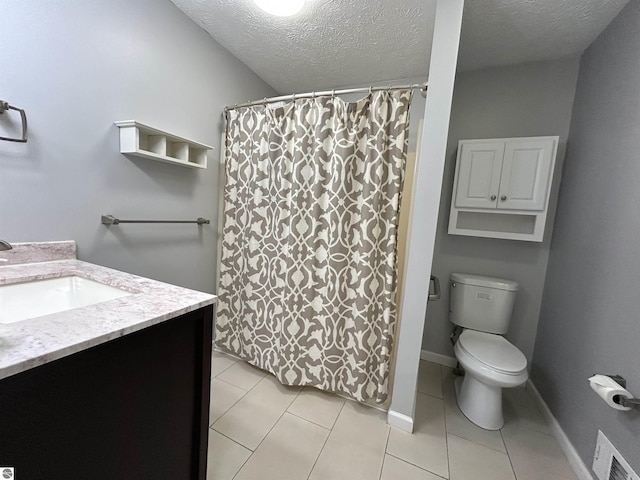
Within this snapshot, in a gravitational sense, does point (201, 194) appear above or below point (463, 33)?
below

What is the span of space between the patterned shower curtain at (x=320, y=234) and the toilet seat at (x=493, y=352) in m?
0.54

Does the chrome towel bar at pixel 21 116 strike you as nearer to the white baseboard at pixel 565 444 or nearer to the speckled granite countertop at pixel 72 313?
the speckled granite countertop at pixel 72 313

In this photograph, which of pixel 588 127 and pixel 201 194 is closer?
pixel 588 127

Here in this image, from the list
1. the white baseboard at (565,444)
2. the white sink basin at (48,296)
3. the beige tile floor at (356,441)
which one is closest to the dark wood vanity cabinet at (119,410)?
the white sink basin at (48,296)

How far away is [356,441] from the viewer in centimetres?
132

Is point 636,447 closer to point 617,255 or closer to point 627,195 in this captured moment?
point 617,255

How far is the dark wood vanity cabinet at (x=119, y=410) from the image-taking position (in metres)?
0.49

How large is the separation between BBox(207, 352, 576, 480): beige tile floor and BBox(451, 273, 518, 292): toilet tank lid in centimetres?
77

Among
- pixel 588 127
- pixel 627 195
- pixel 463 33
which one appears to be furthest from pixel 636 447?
pixel 463 33

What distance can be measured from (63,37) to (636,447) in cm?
283

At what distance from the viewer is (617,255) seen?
3.76 feet

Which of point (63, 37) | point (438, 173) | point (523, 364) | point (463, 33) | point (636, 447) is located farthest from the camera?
point (463, 33)

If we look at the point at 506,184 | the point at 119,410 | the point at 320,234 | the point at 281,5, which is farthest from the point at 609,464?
the point at 281,5

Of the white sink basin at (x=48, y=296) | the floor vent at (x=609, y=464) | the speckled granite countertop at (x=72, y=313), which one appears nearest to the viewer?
the speckled granite countertop at (x=72, y=313)
